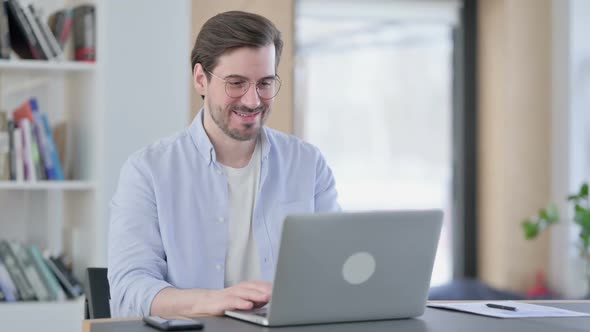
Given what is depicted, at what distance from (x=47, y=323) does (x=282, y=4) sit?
52.6 inches

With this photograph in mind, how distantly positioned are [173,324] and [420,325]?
437 millimetres

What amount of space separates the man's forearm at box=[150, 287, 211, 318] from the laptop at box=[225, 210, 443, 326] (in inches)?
3.3

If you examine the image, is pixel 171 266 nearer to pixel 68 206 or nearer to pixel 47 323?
pixel 47 323

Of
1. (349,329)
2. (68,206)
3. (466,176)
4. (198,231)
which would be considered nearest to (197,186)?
(198,231)

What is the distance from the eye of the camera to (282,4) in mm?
2963

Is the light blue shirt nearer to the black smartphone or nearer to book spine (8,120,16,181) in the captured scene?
the black smartphone

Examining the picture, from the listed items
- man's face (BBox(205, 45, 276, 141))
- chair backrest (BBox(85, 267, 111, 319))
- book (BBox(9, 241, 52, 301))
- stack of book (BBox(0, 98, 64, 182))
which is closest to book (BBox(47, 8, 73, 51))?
stack of book (BBox(0, 98, 64, 182))

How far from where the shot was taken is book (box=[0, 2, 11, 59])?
10.5 ft

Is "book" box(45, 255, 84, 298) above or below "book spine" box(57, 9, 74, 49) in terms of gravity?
below

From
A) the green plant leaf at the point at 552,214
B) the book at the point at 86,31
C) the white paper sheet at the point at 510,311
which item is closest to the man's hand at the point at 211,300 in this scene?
the white paper sheet at the point at 510,311

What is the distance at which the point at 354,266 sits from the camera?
1.61 metres

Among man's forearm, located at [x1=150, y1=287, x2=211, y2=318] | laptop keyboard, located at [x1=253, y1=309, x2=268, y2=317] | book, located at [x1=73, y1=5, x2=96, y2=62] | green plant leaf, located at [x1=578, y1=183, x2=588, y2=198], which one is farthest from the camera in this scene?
green plant leaf, located at [x1=578, y1=183, x2=588, y2=198]

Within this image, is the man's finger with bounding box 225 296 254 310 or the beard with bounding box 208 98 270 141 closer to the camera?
the man's finger with bounding box 225 296 254 310

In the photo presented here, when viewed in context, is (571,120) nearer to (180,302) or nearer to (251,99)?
(251,99)
